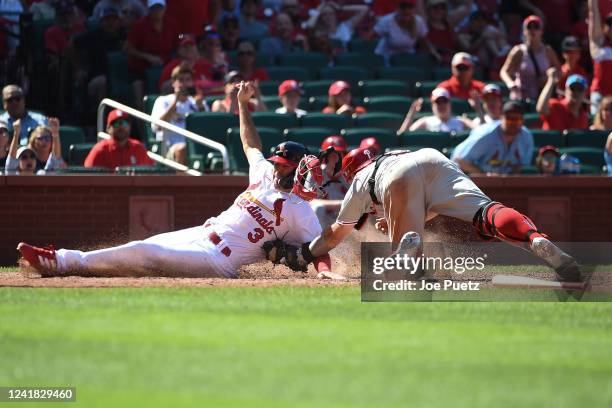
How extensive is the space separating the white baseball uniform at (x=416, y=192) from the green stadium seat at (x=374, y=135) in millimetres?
5145

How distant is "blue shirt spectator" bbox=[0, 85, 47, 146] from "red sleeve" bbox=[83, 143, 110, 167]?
904 mm

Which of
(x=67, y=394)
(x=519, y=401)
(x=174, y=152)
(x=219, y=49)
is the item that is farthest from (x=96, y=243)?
(x=519, y=401)

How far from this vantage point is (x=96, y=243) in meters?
13.8

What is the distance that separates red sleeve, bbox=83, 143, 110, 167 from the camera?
47.3ft

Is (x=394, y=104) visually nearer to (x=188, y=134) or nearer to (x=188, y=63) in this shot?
(x=188, y=63)

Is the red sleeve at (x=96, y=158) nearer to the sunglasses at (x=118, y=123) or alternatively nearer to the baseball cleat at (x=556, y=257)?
the sunglasses at (x=118, y=123)

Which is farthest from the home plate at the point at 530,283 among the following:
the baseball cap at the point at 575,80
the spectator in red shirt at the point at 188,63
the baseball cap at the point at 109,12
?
the baseball cap at the point at 109,12

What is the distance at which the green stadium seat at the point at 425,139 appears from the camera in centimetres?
1562

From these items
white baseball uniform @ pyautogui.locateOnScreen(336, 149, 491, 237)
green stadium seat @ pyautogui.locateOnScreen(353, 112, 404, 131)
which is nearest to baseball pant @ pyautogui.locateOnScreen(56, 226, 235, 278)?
white baseball uniform @ pyautogui.locateOnScreen(336, 149, 491, 237)

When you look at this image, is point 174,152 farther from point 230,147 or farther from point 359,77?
point 359,77

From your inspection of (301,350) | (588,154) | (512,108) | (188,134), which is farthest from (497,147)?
(301,350)

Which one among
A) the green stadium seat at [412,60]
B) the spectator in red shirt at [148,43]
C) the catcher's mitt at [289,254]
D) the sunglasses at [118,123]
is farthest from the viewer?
the green stadium seat at [412,60]

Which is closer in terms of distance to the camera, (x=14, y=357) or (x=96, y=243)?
(x=14, y=357)

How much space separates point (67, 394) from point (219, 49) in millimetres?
11922
